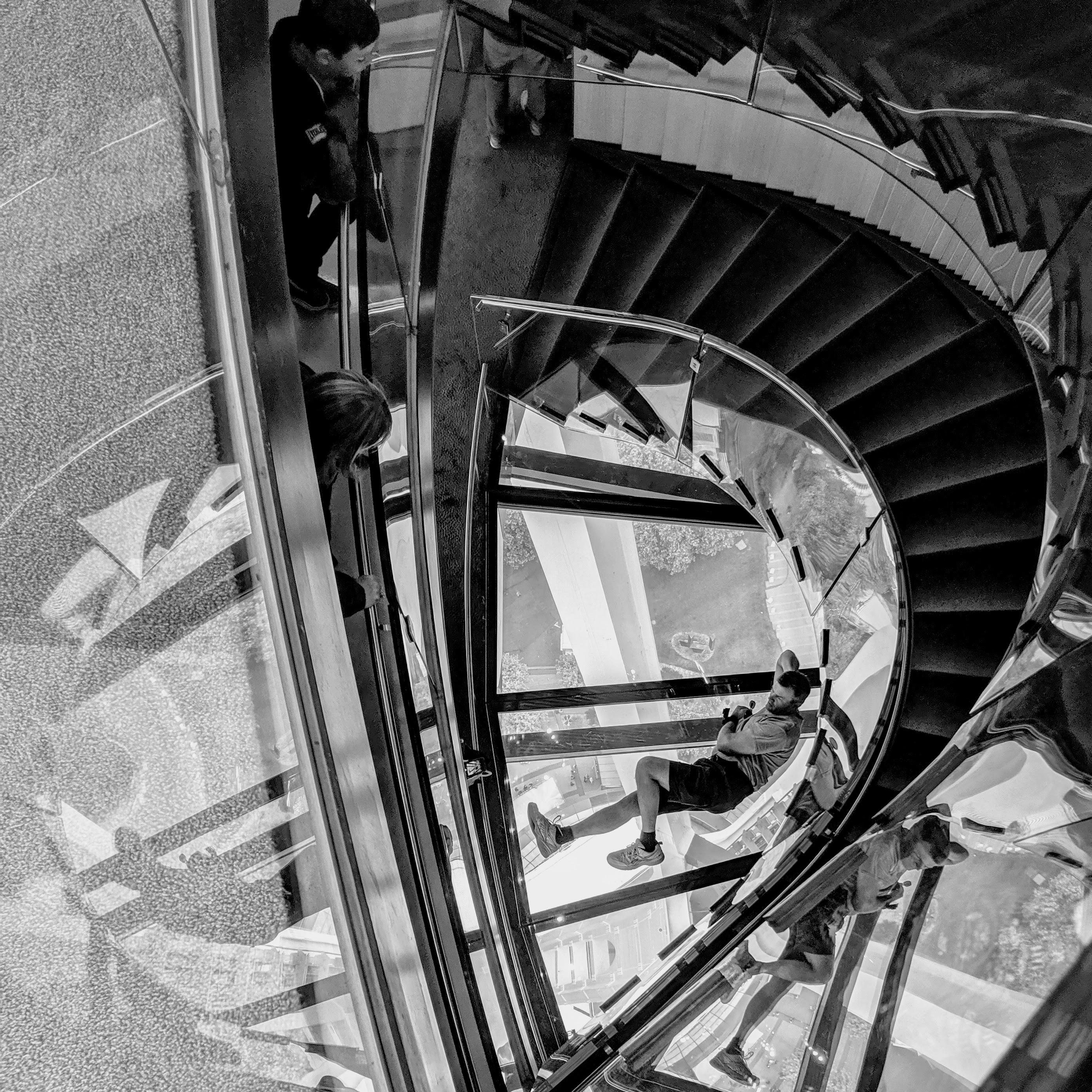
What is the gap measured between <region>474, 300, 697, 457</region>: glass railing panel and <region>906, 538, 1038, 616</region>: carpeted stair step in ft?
5.42

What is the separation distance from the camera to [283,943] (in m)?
1.07

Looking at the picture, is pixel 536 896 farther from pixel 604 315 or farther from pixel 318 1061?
pixel 318 1061

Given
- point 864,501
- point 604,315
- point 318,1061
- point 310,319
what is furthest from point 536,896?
point 318,1061

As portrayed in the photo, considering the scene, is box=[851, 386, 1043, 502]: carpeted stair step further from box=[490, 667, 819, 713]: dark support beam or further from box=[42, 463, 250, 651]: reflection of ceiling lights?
box=[42, 463, 250, 651]: reflection of ceiling lights

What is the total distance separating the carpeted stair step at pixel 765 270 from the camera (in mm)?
4965

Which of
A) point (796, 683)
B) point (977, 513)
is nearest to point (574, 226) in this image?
point (977, 513)

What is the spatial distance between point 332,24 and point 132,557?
1933 mm

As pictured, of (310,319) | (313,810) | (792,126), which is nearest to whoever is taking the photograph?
(313,810)

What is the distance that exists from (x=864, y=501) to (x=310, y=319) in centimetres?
336

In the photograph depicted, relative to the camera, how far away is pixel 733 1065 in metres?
3.30

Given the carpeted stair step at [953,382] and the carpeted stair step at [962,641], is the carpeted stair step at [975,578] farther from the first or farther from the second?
the carpeted stair step at [953,382]

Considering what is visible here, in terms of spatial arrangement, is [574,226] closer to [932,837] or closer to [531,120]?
[531,120]

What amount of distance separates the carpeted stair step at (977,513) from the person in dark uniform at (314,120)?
11.6ft

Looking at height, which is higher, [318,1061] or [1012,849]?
[318,1061]
